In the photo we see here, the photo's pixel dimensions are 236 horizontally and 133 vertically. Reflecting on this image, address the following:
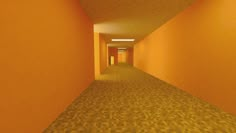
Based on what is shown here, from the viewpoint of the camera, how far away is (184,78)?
15.7 feet

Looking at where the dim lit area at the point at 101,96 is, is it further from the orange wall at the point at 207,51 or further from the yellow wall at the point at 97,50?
the yellow wall at the point at 97,50

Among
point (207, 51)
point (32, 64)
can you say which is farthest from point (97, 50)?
point (32, 64)

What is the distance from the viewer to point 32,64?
192 cm

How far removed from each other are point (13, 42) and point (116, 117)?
79.0 inches

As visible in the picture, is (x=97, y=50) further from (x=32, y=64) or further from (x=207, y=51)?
(x=32, y=64)

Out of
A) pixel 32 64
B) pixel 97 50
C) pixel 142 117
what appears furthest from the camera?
pixel 97 50

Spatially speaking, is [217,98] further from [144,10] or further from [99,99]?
[144,10]

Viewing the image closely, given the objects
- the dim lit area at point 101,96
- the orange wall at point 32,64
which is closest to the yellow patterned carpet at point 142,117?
the dim lit area at point 101,96

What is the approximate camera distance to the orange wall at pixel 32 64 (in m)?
1.49

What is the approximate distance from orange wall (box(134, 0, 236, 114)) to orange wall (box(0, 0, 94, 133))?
3249 mm

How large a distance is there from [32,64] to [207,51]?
12.0 feet

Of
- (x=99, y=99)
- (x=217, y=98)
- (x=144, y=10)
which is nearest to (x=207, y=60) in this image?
(x=217, y=98)

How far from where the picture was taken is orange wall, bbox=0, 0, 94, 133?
1492mm

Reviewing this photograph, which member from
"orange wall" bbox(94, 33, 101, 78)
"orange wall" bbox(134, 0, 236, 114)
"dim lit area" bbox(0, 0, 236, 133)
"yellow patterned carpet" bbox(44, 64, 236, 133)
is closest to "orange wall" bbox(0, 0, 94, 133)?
"dim lit area" bbox(0, 0, 236, 133)
